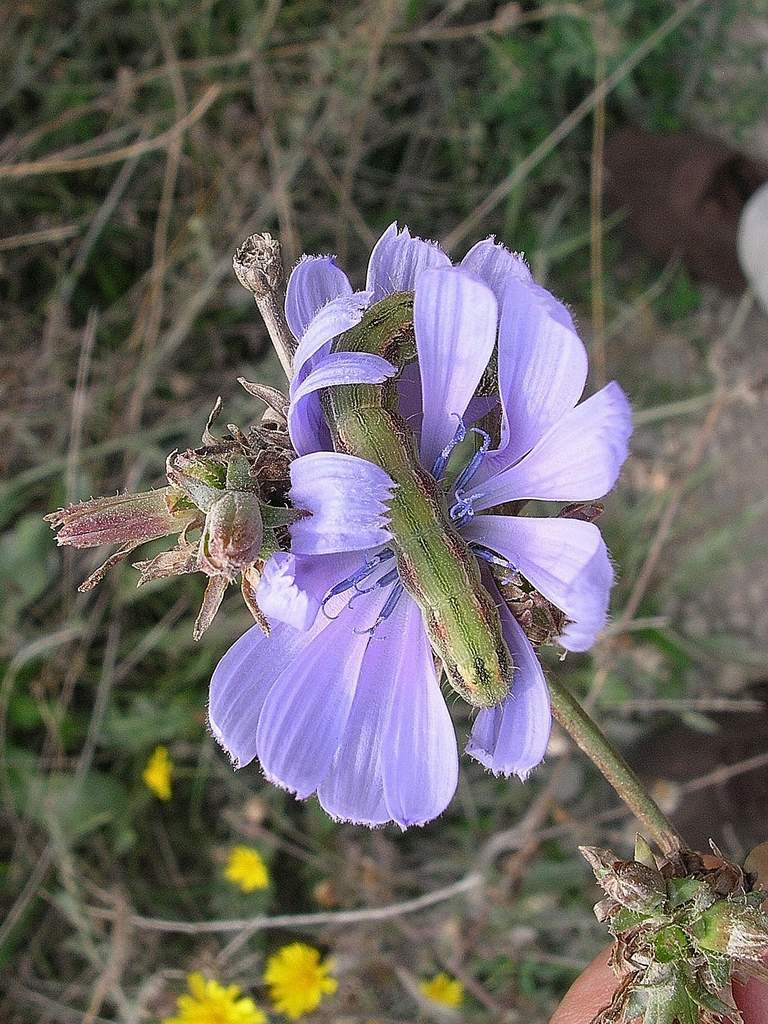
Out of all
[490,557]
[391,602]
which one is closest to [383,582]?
[391,602]

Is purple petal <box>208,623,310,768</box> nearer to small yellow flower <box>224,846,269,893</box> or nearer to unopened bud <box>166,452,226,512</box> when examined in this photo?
unopened bud <box>166,452,226,512</box>

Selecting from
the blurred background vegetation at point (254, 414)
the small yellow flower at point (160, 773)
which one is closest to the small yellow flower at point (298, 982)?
the blurred background vegetation at point (254, 414)

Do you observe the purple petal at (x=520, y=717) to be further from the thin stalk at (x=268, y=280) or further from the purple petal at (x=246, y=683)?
the thin stalk at (x=268, y=280)

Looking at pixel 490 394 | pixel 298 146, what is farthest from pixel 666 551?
pixel 490 394

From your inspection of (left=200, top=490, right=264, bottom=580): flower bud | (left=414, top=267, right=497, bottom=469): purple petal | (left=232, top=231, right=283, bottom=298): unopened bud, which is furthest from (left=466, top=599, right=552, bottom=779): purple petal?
(left=232, top=231, right=283, bottom=298): unopened bud

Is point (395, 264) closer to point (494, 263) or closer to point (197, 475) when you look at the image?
point (494, 263)

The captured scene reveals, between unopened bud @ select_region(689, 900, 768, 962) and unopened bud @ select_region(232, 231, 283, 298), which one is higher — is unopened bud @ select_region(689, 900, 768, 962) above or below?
below
